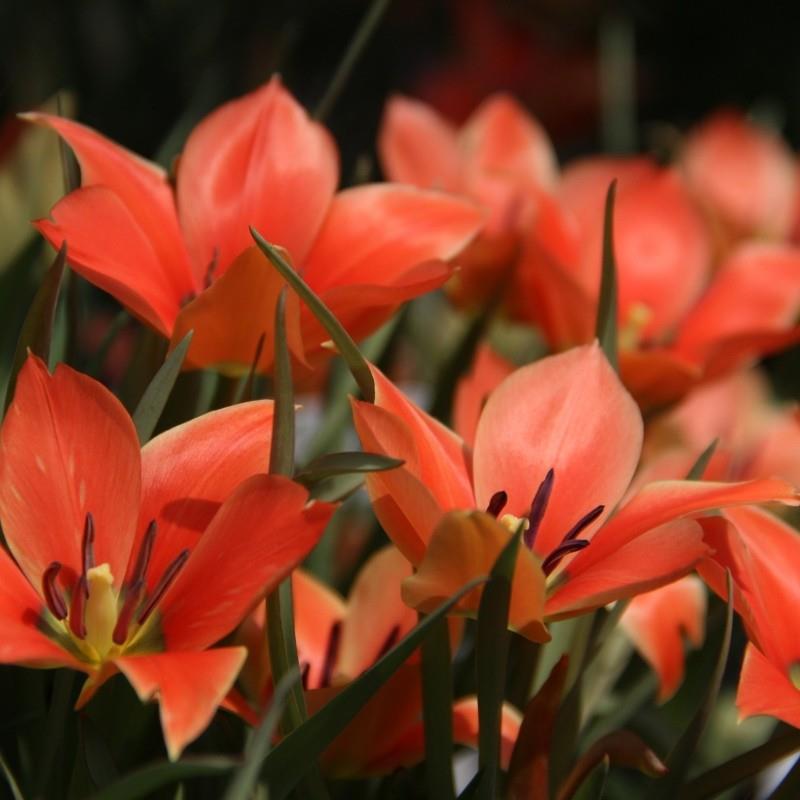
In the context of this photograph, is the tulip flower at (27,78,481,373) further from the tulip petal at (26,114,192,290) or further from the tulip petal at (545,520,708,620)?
the tulip petal at (545,520,708,620)

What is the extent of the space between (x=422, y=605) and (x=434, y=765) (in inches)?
3.0

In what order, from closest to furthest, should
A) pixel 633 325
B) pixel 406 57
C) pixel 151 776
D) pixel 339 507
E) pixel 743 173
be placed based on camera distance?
pixel 151 776, pixel 339 507, pixel 633 325, pixel 743 173, pixel 406 57

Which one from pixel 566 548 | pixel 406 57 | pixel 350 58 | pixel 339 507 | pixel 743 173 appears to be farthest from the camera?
pixel 406 57

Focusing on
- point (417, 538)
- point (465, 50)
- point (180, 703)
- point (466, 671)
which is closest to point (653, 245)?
point (466, 671)

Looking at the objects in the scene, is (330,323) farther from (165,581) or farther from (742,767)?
(742,767)

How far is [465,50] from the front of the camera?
223 centimetres

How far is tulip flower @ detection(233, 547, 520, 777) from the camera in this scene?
586 millimetres

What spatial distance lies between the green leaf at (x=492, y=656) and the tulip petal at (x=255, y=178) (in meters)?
0.25

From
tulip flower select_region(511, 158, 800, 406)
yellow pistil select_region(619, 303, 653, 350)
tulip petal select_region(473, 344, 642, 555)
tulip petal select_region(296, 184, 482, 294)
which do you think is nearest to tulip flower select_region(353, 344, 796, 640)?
tulip petal select_region(473, 344, 642, 555)

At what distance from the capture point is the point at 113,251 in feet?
1.94

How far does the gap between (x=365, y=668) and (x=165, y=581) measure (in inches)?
6.1

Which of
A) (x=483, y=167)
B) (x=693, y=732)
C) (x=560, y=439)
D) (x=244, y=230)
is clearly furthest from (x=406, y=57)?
(x=693, y=732)

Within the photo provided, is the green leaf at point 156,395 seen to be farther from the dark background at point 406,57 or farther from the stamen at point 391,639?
the dark background at point 406,57

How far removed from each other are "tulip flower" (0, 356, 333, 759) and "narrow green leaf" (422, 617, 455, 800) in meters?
0.08
